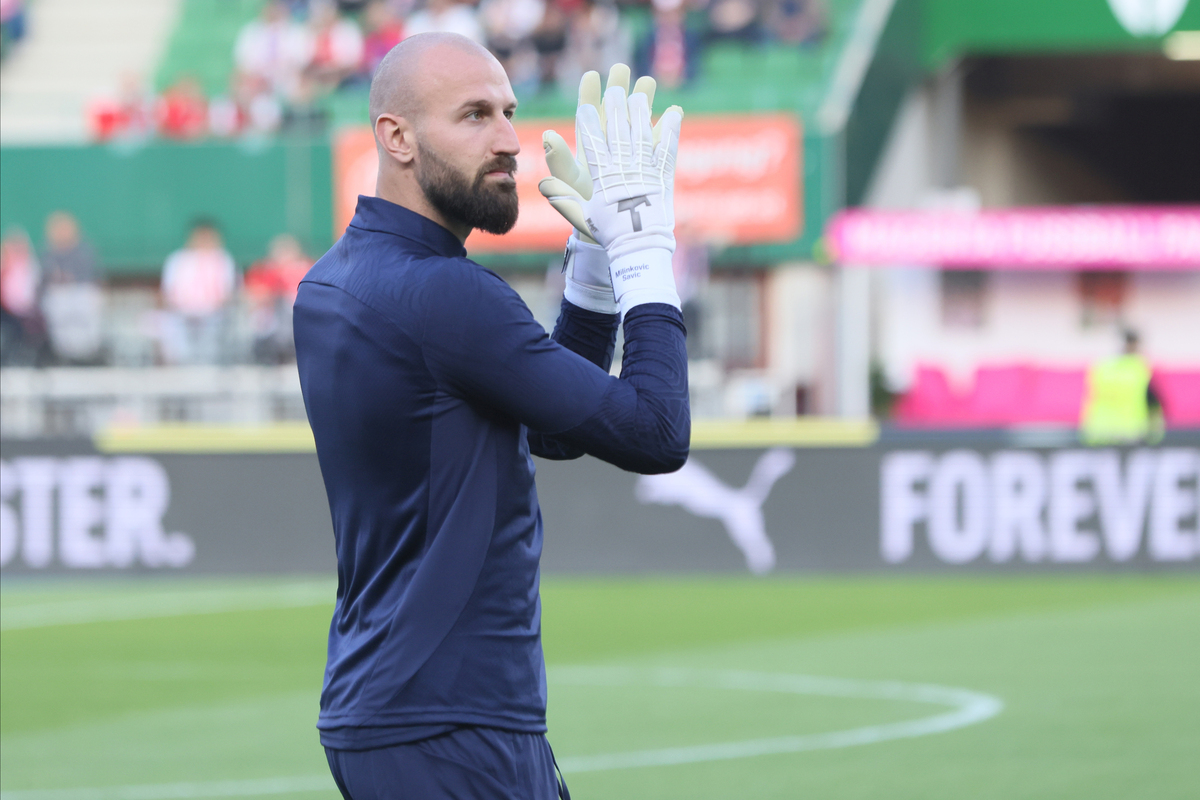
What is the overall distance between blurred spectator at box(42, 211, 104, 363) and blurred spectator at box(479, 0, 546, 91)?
19.1ft

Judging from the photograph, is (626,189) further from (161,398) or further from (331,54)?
(331,54)

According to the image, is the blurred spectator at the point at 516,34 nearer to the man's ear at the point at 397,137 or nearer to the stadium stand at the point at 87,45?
the stadium stand at the point at 87,45

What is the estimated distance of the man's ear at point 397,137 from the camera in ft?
9.93

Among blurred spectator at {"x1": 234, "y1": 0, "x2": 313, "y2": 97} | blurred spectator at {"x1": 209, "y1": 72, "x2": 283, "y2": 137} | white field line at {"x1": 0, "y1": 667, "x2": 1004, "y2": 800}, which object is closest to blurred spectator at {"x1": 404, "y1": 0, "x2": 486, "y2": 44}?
blurred spectator at {"x1": 234, "y1": 0, "x2": 313, "y2": 97}

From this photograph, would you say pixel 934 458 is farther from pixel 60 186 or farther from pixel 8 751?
pixel 60 186

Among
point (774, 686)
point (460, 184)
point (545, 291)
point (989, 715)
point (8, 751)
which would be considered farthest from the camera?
point (545, 291)

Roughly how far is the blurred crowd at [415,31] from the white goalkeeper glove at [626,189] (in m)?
18.1

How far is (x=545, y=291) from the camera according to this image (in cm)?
2027

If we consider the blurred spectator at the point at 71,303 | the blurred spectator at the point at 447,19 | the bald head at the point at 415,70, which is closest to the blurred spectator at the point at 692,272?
the blurred spectator at the point at 447,19

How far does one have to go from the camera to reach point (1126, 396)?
15.7 metres

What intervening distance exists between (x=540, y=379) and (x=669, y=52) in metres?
19.4

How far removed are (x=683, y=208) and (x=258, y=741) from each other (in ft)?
43.6

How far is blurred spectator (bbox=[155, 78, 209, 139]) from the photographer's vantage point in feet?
69.2

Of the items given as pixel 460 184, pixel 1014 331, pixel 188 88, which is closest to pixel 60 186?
pixel 188 88
